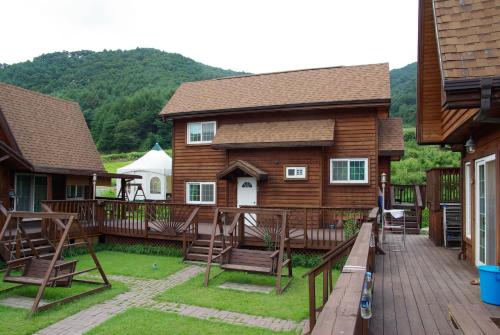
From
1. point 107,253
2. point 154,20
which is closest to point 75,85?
point 154,20

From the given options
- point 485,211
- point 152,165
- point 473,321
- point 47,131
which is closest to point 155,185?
point 152,165

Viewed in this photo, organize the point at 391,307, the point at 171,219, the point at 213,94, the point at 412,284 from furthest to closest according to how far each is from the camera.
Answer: the point at 213,94, the point at 171,219, the point at 412,284, the point at 391,307

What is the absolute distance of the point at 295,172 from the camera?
14.2 metres

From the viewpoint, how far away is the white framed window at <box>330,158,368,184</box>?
13.6 metres

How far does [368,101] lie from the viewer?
13.3 metres

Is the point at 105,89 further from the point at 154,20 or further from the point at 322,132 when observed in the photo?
the point at 322,132

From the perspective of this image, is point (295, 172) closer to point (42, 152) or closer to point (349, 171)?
point (349, 171)

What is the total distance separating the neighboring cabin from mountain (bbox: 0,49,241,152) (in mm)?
40822

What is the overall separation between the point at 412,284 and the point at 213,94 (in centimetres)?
1259

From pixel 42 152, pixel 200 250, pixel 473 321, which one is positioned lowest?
pixel 200 250

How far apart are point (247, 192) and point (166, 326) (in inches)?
346

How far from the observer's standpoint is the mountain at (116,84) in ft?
180

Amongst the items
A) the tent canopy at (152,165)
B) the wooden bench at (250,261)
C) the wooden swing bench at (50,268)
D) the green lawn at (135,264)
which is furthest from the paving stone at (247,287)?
the tent canopy at (152,165)

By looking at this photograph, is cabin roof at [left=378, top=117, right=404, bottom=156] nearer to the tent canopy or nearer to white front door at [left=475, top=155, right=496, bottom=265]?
white front door at [left=475, top=155, right=496, bottom=265]
